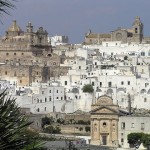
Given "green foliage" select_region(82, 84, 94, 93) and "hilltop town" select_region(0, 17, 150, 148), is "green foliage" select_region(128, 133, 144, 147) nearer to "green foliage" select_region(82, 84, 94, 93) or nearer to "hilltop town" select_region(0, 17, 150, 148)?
"hilltop town" select_region(0, 17, 150, 148)

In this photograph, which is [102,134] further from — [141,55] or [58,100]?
[141,55]

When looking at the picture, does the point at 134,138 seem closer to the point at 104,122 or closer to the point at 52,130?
the point at 104,122

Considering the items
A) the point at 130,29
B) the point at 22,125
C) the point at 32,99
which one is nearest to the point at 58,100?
the point at 32,99

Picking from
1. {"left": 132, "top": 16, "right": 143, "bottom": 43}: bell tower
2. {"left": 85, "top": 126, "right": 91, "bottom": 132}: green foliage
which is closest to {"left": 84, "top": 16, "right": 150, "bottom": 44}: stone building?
{"left": 132, "top": 16, "right": 143, "bottom": 43}: bell tower

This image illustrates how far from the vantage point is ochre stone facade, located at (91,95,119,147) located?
46.8 metres

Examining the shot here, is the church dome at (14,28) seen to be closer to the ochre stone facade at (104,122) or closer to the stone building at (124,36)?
the stone building at (124,36)

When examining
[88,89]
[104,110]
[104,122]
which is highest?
[88,89]

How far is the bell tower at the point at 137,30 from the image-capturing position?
77312 millimetres

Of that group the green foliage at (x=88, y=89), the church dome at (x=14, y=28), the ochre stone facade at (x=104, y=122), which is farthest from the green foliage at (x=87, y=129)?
the church dome at (x=14, y=28)

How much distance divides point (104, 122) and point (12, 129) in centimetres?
4119

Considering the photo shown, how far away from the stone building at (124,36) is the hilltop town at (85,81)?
126 millimetres

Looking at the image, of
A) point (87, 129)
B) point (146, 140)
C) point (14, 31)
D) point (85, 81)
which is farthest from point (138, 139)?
point (14, 31)

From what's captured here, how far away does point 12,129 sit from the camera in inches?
252

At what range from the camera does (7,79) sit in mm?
63000
